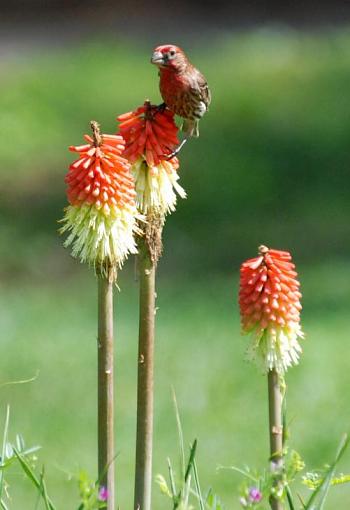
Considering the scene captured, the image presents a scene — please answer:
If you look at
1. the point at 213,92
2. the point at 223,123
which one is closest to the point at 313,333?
the point at 223,123

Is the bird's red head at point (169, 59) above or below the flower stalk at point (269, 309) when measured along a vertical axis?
above

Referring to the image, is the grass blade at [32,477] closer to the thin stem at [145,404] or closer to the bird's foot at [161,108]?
the thin stem at [145,404]

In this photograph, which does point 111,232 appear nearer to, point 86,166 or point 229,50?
point 86,166

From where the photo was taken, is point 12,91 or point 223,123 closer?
point 223,123

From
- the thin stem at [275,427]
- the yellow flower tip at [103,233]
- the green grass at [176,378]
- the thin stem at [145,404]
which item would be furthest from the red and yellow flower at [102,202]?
the green grass at [176,378]

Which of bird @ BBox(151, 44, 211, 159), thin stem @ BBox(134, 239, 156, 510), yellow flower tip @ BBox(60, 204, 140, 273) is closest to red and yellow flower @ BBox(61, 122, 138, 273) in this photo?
yellow flower tip @ BBox(60, 204, 140, 273)
